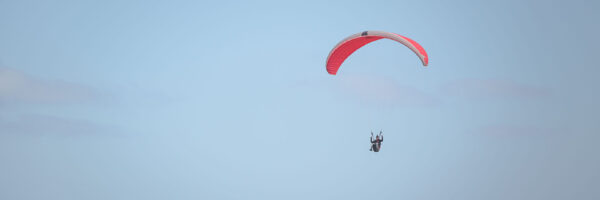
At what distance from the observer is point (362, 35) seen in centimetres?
6206

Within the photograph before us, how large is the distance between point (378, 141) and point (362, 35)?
7.08 meters

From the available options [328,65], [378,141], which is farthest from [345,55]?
[378,141]

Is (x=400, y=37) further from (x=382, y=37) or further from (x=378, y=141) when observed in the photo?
(x=378, y=141)

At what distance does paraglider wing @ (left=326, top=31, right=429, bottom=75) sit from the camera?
59719mm

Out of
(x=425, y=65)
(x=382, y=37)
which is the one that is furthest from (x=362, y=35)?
(x=425, y=65)

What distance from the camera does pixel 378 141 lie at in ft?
211

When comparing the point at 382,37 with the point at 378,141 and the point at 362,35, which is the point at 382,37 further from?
the point at 378,141

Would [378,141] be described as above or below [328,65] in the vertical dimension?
below

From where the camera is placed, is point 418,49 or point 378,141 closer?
point 418,49

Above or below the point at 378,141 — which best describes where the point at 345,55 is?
above

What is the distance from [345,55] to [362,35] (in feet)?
13.3

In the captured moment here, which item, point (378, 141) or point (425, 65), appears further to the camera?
point (378, 141)

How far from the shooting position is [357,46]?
65.2 meters

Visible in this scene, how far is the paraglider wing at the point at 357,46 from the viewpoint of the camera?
5972cm
